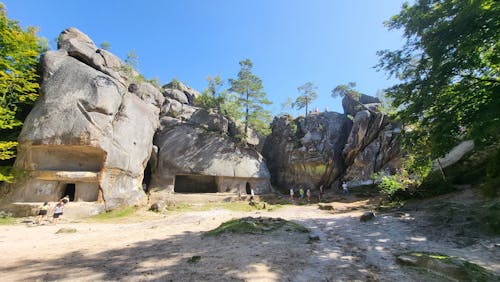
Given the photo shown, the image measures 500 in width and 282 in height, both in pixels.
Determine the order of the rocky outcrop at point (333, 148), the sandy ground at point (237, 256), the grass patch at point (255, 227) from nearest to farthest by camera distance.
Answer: the sandy ground at point (237, 256) → the grass patch at point (255, 227) → the rocky outcrop at point (333, 148)

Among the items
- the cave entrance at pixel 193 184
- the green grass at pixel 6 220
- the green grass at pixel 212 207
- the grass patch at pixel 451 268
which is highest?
the cave entrance at pixel 193 184

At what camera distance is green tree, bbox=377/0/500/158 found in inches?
257

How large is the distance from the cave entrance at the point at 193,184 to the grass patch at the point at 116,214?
33.4 feet

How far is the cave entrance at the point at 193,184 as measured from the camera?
26562 millimetres

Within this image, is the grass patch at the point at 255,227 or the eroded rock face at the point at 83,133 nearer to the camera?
the grass patch at the point at 255,227

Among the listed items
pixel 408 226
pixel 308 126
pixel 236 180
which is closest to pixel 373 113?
pixel 308 126

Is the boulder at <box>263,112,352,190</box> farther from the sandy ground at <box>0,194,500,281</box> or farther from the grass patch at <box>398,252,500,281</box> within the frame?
the grass patch at <box>398,252,500,281</box>

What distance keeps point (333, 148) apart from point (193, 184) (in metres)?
17.4

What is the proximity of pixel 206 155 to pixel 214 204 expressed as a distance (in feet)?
18.1

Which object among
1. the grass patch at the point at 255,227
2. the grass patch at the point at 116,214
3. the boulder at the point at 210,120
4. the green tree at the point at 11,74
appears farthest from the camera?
the boulder at the point at 210,120

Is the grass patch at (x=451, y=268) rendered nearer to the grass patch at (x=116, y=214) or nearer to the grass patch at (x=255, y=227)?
the grass patch at (x=255, y=227)

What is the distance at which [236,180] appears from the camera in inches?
964

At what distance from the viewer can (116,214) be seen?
591 inches

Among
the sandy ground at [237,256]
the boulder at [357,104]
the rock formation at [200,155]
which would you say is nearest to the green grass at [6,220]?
the sandy ground at [237,256]
